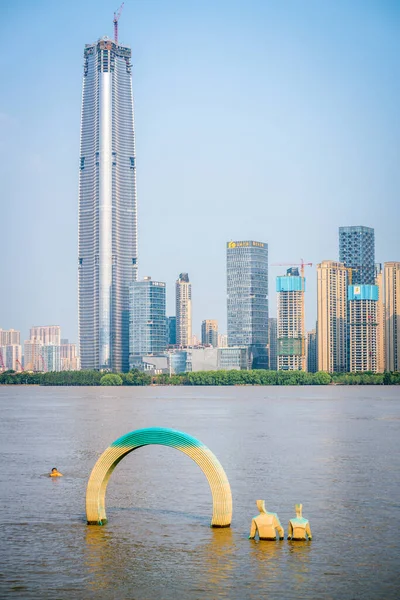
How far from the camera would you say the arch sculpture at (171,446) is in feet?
95.2

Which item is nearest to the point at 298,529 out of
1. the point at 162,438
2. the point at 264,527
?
the point at 264,527

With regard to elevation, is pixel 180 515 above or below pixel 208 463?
below

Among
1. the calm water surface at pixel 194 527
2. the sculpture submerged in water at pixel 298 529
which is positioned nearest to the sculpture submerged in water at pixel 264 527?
the sculpture submerged in water at pixel 298 529

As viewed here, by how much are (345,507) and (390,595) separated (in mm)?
12681

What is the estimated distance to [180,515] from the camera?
33.8 m

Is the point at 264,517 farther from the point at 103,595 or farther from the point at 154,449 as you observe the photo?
the point at 154,449

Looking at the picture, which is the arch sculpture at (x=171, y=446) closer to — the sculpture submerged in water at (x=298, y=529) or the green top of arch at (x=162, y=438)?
the green top of arch at (x=162, y=438)

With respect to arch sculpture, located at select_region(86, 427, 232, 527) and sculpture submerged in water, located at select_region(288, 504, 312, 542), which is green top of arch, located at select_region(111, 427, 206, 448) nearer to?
arch sculpture, located at select_region(86, 427, 232, 527)

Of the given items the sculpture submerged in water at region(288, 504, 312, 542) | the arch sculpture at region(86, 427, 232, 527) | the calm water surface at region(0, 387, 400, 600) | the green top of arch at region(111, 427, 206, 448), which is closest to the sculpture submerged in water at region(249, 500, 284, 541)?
the sculpture submerged in water at region(288, 504, 312, 542)

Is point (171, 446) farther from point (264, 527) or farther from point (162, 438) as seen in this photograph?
point (264, 527)

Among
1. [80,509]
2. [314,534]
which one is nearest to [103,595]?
[314,534]

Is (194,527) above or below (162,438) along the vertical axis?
below

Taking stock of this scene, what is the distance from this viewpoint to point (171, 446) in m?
30.3

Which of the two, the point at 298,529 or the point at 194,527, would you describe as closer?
the point at 298,529
